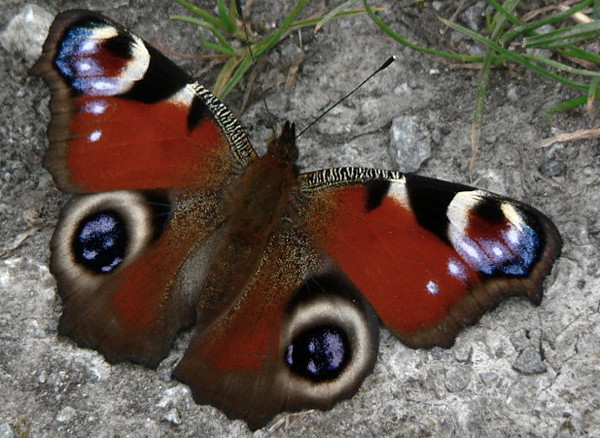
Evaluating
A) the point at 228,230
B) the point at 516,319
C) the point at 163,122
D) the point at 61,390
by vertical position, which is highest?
the point at 163,122

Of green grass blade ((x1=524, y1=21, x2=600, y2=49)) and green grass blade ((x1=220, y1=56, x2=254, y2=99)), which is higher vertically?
green grass blade ((x1=524, y1=21, x2=600, y2=49))

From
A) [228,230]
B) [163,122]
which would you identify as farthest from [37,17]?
[228,230]

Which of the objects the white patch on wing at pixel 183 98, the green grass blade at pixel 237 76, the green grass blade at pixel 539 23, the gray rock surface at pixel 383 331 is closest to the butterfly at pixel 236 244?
the white patch on wing at pixel 183 98

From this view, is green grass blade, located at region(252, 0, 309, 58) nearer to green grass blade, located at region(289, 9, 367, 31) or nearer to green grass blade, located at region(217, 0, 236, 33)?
green grass blade, located at region(289, 9, 367, 31)

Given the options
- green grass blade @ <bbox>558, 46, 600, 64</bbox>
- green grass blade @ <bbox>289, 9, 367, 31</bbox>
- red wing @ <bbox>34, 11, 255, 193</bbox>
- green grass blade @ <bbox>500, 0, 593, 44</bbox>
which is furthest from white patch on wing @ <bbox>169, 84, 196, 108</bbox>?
green grass blade @ <bbox>558, 46, 600, 64</bbox>

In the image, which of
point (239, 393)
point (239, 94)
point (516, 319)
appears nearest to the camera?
point (239, 393)

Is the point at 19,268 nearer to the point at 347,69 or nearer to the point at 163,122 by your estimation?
the point at 163,122

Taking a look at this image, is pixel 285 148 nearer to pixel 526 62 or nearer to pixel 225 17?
pixel 225 17
